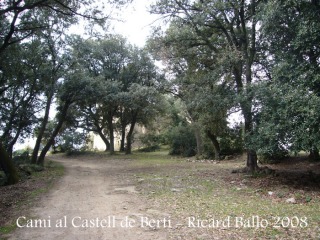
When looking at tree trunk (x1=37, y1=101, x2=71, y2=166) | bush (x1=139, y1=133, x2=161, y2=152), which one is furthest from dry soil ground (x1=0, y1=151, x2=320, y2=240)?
bush (x1=139, y1=133, x2=161, y2=152)

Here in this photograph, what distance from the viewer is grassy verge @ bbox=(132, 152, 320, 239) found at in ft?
16.7

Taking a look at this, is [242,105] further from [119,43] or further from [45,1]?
[119,43]

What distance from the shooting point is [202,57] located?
13.5 meters

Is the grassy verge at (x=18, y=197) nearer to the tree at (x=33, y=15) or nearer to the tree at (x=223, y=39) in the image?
the tree at (x=33, y=15)

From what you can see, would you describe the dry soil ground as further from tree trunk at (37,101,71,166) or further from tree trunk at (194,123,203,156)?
tree trunk at (194,123,203,156)

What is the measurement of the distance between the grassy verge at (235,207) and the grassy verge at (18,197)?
335 cm

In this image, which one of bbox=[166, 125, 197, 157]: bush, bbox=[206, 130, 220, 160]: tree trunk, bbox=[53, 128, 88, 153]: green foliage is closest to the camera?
bbox=[206, 130, 220, 160]: tree trunk

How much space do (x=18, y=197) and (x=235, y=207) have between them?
6.65 metres

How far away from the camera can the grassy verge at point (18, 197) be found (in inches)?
233

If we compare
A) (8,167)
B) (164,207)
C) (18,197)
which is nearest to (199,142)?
(8,167)

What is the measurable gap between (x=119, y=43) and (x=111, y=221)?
22.4 meters

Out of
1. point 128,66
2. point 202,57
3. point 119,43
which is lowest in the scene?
point 202,57

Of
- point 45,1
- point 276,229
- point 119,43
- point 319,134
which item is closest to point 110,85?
point 119,43

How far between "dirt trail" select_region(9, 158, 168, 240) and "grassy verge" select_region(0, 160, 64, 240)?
0.24m
